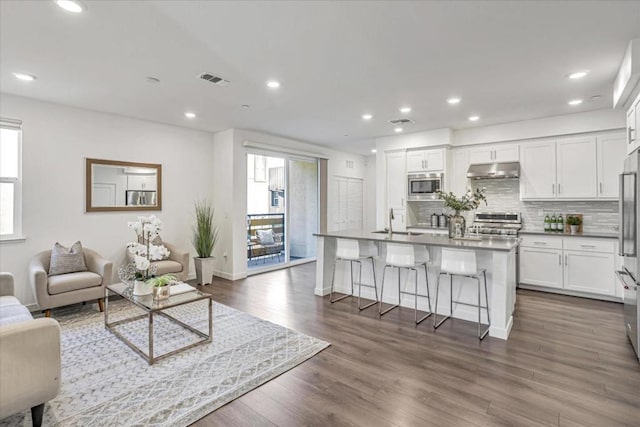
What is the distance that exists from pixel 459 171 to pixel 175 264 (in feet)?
17.1

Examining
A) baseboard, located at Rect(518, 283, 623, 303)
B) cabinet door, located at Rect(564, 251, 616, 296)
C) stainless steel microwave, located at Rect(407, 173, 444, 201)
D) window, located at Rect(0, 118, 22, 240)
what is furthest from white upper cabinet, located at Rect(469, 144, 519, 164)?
window, located at Rect(0, 118, 22, 240)

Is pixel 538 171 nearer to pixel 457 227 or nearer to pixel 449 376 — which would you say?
pixel 457 227

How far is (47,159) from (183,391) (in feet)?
12.9

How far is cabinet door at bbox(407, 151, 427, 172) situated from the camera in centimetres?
618

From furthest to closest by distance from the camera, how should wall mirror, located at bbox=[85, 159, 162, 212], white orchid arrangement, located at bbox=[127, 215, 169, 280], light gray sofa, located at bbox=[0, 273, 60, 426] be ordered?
wall mirror, located at bbox=[85, 159, 162, 212] → white orchid arrangement, located at bbox=[127, 215, 169, 280] → light gray sofa, located at bbox=[0, 273, 60, 426]

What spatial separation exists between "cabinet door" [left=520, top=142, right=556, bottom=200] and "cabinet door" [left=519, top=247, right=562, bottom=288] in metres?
0.91

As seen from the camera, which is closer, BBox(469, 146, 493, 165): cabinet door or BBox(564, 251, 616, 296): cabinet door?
BBox(564, 251, 616, 296): cabinet door

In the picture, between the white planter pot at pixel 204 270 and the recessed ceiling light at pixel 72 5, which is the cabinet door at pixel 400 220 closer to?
the white planter pot at pixel 204 270

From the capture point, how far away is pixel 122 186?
513 cm

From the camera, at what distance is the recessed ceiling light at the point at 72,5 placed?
223cm

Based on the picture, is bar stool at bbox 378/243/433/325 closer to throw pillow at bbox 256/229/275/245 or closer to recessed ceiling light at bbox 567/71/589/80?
recessed ceiling light at bbox 567/71/589/80

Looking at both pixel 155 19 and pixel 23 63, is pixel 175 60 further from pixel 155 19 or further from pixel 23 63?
pixel 23 63

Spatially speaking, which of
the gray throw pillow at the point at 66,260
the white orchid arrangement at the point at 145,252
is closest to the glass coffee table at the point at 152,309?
the white orchid arrangement at the point at 145,252

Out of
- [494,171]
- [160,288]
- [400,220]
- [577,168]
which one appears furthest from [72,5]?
[577,168]
